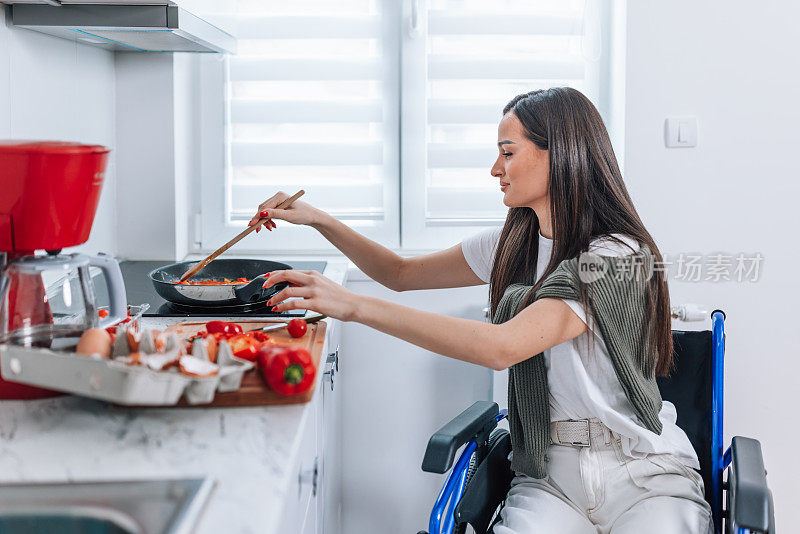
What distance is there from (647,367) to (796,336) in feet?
3.07

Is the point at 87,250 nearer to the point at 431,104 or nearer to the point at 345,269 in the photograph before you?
the point at 345,269

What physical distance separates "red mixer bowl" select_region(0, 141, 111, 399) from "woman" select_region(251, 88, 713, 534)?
1.07ft

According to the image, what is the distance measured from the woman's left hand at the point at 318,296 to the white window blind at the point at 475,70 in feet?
3.55

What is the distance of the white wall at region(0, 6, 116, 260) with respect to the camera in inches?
64.5

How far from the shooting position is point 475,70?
230 cm

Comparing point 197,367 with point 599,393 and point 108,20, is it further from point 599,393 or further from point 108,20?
point 108,20

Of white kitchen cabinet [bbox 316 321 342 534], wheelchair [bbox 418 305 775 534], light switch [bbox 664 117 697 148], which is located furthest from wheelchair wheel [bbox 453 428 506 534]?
light switch [bbox 664 117 697 148]

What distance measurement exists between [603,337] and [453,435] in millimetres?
313

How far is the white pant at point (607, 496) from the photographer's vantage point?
4.49 ft

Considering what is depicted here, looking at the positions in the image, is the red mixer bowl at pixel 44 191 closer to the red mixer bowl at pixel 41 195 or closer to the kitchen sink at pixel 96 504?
the red mixer bowl at pixel 41 195

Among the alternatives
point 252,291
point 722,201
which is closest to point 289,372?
point 252,291

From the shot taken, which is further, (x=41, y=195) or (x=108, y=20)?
(x=108, y=20)

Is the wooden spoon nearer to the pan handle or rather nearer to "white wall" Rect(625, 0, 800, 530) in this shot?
the pan handle

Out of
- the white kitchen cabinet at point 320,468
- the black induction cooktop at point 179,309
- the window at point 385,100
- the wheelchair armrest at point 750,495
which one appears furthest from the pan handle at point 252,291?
the wheelchair armrest at point 750,495
